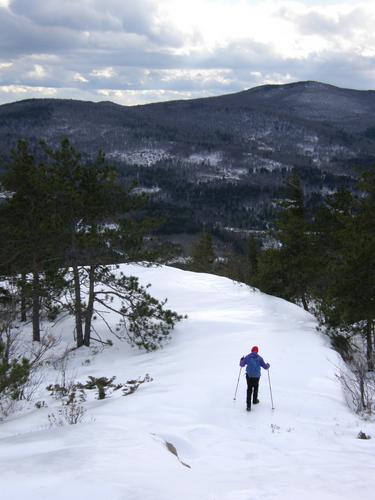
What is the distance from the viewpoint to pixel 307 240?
1169 inches

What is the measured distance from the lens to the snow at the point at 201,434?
6129 millimetres

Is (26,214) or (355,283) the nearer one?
(26,214)

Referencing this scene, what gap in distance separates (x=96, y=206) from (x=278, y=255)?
15.7 metres

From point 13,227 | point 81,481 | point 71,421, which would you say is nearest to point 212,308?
point 13,227

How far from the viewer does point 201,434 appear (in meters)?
9.64

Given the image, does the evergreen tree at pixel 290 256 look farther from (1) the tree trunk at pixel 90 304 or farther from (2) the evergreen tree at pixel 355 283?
(1) the tree trunk at pixel 90 304

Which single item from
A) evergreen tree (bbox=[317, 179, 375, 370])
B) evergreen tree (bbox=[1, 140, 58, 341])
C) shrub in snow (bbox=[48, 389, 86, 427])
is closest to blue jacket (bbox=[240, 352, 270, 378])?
shrub in snow (bbox=[48, 389, 86, 427])

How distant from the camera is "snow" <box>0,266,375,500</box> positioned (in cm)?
613

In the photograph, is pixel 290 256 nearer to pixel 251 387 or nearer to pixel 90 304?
pixel 90 304

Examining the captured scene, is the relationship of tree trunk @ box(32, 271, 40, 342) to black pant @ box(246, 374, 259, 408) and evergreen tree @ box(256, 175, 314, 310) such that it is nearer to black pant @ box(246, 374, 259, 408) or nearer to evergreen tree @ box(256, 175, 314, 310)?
black pant @ box(246, 374, 259, 408)

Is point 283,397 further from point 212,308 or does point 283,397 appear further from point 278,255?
point 278,255

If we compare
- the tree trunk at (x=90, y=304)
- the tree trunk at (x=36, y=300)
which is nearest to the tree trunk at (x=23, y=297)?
the tree trunk at (x=36, y=300)

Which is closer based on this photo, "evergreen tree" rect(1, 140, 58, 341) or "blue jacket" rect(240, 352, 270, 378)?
"blue jacket" rect(240, 352, 270, 378)

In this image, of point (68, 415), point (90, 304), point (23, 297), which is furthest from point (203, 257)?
point (68, 415)
